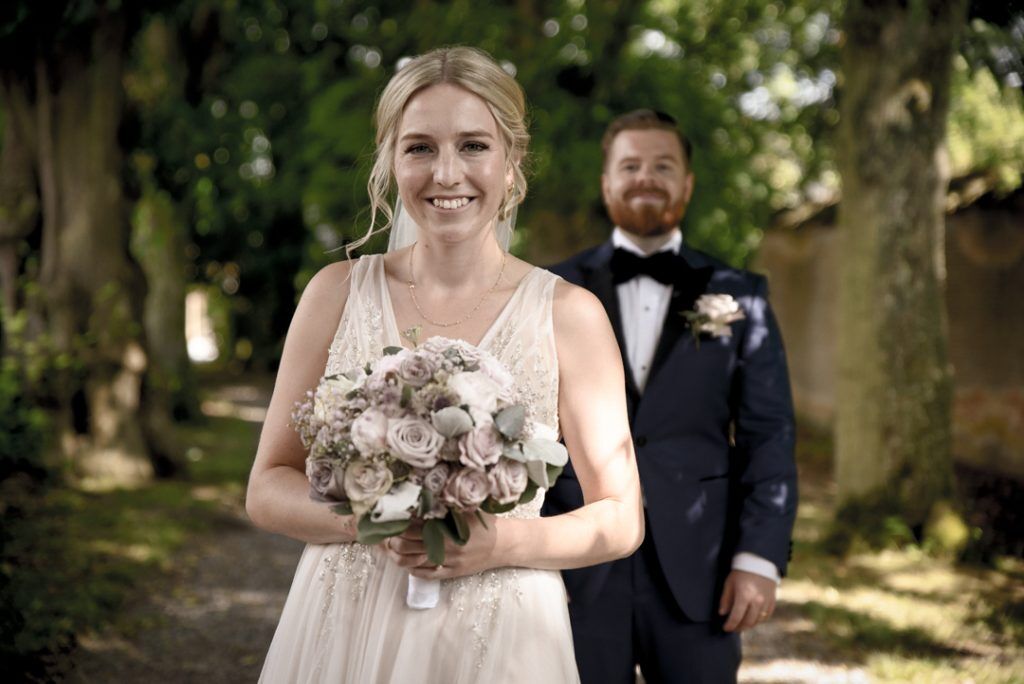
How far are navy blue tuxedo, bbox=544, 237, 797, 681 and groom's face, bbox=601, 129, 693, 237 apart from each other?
0.29 m

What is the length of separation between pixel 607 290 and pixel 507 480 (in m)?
1.53

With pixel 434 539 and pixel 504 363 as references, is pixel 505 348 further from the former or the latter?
pixel 434 539

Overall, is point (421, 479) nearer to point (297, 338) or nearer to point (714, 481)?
point (297, 338)

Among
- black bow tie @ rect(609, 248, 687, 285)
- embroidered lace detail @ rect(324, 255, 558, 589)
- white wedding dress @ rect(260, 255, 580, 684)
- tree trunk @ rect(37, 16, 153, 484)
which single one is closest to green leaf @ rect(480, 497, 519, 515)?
white wedding dress @ rect(260, 255, 580, 684)

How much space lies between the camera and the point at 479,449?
5.98 feet

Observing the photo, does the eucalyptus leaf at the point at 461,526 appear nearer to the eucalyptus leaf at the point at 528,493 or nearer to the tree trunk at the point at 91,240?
the eucalyptus leaf at the point at 528,493

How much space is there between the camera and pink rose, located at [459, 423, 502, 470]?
181 cm

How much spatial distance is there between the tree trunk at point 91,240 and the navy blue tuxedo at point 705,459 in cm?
745

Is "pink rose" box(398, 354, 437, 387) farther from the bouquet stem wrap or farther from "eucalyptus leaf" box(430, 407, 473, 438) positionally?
the bouquet stem wrap

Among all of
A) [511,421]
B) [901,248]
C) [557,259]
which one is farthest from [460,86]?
[557,259]

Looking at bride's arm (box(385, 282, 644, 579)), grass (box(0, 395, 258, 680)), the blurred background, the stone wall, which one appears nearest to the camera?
bride's arm (box(385, 282, 644, 579))

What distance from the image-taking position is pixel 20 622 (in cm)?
455

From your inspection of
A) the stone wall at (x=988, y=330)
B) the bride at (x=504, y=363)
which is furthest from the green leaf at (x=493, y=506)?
the stone wall at (x=988, y=330)

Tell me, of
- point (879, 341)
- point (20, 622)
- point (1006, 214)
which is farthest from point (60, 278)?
point (1006, 214)
